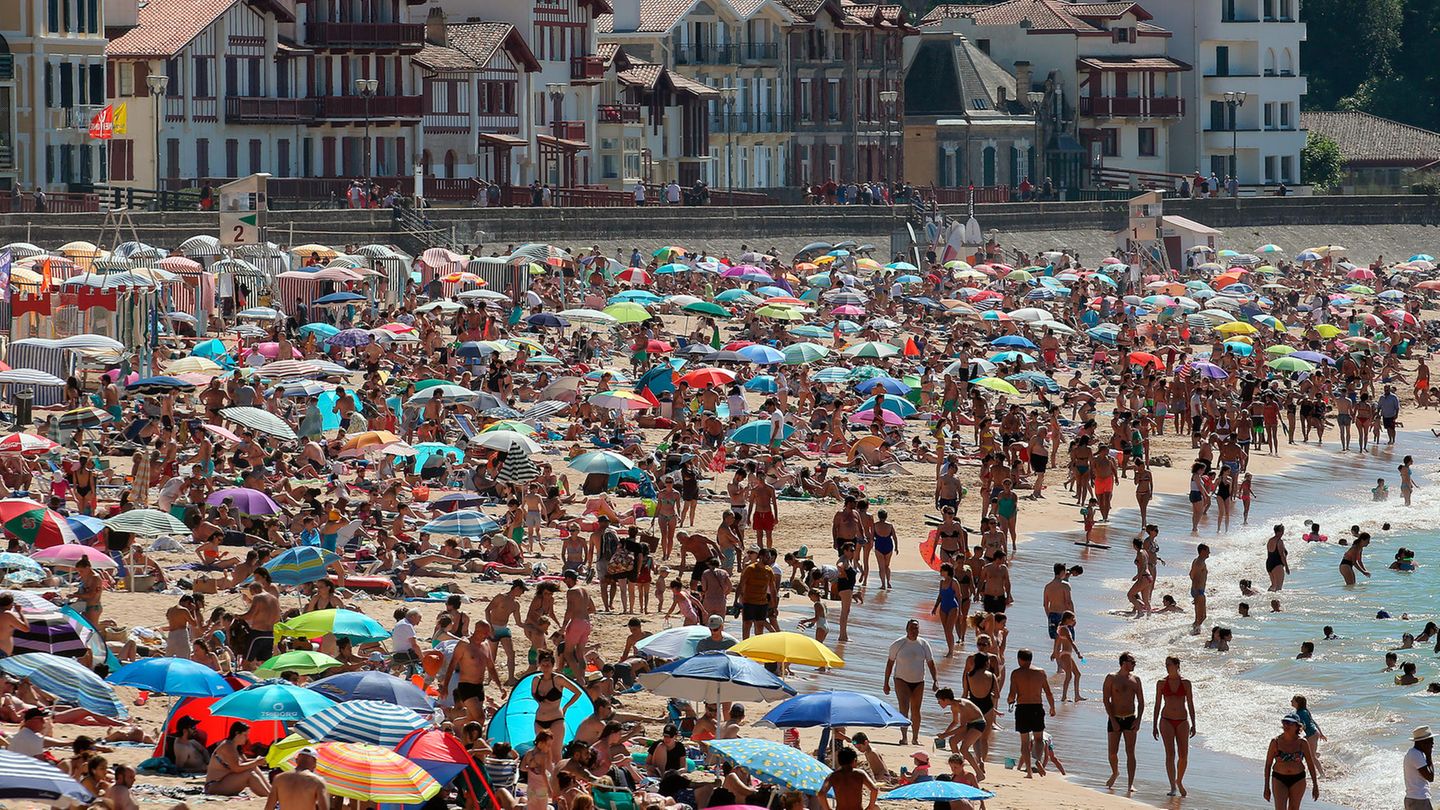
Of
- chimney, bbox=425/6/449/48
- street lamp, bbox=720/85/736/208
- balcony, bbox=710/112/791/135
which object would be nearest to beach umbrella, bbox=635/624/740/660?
chimney, bbox=425/6/449/48

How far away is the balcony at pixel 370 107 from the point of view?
53188 mm

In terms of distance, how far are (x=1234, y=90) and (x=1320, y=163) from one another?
17.3ft

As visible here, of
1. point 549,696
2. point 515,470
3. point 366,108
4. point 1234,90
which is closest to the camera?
point 549,696

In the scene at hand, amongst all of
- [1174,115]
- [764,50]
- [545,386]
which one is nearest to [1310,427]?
[545,386]

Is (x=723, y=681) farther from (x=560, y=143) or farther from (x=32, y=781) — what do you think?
→ (x=560, y=143)

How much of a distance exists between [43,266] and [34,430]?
21.1 feet

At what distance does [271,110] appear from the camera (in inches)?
2066

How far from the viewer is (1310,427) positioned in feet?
123

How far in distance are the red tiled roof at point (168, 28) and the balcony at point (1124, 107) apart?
3185 centimetres

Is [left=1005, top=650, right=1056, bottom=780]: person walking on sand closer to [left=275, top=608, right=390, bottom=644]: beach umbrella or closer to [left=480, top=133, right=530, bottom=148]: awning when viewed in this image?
[left=275, top=608, right=390, bottom=644]: beach umbrella

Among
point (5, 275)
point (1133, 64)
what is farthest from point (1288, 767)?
point (1133, 64)

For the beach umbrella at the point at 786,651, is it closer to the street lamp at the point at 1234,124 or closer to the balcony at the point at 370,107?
the balcony at the point at 370,107

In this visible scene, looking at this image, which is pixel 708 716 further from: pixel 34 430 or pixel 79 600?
pixel 34 430

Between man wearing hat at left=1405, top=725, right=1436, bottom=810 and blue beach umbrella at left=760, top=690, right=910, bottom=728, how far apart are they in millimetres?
3694
